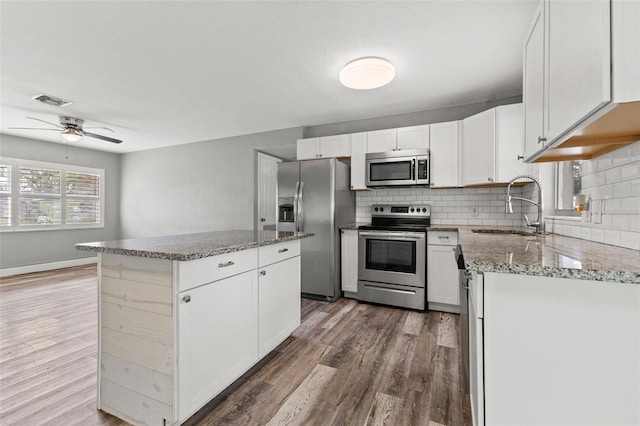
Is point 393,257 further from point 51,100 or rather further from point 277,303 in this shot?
point 51,100

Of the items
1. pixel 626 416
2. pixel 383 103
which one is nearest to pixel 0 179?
pixel 383 103

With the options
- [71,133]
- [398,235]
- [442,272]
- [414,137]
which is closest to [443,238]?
[442,272]

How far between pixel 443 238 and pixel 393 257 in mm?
595

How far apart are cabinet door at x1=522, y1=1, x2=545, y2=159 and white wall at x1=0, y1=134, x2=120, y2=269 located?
6.59 metres

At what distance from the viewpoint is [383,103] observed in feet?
11.4

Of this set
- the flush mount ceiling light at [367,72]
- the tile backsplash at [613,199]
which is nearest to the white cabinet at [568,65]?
the tile backsplash at [613,199]

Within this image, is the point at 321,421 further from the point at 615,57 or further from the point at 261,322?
the point at 615,57

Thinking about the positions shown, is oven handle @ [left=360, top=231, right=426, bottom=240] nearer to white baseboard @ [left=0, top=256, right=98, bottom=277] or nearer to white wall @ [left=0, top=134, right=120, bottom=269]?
white baseboard @ [left=0, top=256, right=98, bottom=277]

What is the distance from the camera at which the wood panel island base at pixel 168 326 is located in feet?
4.63

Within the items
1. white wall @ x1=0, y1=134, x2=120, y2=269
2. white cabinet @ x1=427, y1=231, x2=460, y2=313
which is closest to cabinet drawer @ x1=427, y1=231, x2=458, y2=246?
white cabinet @ x1=427, y1=231, x2=460, y2=313

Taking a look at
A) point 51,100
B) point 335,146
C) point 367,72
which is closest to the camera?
point 367,72

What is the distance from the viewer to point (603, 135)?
1261 mm

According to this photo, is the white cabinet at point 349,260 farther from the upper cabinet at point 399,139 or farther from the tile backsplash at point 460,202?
the upper cabinet at point 399,139

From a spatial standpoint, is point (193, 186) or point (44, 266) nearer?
point (44, 266)
